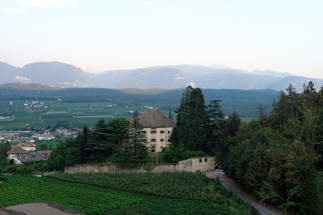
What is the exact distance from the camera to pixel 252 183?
4019 centimetres

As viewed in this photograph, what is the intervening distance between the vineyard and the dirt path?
1636 mm

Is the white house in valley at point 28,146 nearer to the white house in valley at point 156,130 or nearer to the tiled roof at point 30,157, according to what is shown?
the tiled roof at point 30,157

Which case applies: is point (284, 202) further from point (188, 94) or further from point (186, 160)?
point (188, 94)

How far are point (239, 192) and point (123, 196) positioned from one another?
13.7 metres

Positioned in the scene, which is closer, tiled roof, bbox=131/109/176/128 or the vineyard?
the vineyard

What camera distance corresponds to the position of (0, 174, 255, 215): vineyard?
117 feet

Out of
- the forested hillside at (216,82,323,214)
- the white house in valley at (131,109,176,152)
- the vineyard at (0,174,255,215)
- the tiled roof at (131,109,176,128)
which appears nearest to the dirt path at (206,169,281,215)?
the forested hillside at (216,82,323,214)

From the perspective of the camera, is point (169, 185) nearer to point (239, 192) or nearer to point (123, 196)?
point (123, 196)

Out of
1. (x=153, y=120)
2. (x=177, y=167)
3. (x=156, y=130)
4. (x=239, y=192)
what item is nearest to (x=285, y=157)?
(x=239, y=192)

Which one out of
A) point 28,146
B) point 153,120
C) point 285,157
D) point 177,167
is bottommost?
point 28,146

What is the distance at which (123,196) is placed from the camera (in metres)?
40.6

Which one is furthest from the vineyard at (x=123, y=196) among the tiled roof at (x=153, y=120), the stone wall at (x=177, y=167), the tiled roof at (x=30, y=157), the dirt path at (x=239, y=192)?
the tiled roof at (x=30, y=157)

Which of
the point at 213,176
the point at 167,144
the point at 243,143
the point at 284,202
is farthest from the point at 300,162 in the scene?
the point at 167,144

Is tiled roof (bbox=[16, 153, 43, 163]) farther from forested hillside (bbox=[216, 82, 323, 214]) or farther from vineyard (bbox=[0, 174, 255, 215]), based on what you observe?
forested hillside (bbox=[216, 82, 323, 214])
